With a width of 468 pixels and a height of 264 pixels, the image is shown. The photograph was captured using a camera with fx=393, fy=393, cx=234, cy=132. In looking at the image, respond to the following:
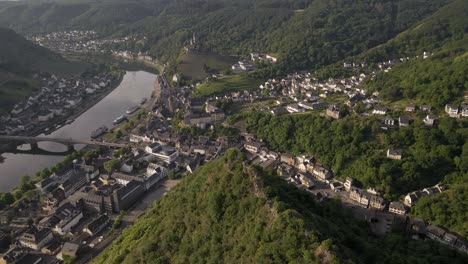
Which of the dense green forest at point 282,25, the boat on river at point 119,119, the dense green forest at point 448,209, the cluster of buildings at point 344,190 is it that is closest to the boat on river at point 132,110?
the boat on river at point 119,119

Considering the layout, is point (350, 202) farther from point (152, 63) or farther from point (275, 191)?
point (152, 63)

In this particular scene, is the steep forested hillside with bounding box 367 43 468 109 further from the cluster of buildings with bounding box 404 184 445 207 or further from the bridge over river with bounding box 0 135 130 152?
the bridge over river with bounding box 0 135 130 152

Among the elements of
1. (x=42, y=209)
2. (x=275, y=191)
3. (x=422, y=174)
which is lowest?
(x=42, y=209)

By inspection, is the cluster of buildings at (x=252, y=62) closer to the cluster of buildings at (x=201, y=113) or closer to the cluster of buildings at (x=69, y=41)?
the cluster of buildings at (x=201, y=113)

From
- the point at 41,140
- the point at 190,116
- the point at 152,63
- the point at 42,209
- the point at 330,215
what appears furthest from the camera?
the point at 152,63

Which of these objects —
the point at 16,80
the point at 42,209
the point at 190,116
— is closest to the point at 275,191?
the point at 42,209

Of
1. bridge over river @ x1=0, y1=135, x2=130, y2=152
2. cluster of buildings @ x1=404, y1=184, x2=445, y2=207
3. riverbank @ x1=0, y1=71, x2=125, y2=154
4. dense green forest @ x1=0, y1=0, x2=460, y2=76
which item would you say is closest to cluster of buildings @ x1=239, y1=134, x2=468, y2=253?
cluster of buildings @ x1=404, y1=184, x2=445, y2=207
